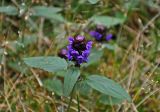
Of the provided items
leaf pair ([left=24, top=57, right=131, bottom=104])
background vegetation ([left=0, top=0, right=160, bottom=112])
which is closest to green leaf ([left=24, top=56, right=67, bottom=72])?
leaf pair ([left=24, top=57, right=131, bottom=104])

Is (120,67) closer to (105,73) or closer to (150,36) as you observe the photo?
(105,73)

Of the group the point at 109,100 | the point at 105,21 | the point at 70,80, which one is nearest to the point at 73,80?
the point at 70,80

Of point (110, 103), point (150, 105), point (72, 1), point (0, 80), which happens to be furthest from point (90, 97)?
point (72, 1)

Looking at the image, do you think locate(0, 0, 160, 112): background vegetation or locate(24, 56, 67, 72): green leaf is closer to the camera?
locate(24, 56, 67, 72): green leaf

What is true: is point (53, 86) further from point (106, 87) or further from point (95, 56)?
point (106, 87)

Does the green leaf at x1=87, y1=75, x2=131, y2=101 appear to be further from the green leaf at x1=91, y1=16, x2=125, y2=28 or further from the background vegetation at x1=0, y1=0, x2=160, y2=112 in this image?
the green leaf at x1=91, y1=16, x2=125, y2=28

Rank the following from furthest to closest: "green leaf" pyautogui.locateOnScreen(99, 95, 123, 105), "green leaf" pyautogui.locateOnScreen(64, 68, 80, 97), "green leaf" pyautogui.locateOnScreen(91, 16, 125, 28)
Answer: "green leaf" pyautogui.locateOnScreen(91, 16, 125, 28), "green leaf" pyautogui.locateOnScreen(99, 95, 123, 105), "green leaf" pyautogui.locateOnScreen(64, 68, 80, 97)
